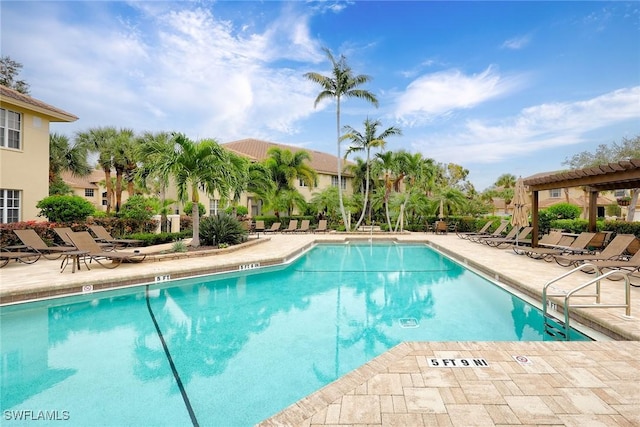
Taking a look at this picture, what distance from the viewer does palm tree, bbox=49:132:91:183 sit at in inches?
862

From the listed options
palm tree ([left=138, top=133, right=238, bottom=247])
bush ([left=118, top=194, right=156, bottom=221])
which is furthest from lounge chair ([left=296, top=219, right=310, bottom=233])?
palm tree ([left=138, top=133, right=238, bottom=247])

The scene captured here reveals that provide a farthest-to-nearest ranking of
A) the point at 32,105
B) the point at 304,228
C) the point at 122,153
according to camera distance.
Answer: the point at 122,153
the point at 304,228
the point at 32,105

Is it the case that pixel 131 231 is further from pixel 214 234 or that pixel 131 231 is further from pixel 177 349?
pixel 177 349

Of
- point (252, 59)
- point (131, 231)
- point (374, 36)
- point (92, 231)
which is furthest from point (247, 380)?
point (374, 36)

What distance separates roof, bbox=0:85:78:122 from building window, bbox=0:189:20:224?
3557 mm

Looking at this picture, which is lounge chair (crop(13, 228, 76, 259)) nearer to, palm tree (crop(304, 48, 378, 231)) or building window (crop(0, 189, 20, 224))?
building window (crop(0, 189, 20, 224))

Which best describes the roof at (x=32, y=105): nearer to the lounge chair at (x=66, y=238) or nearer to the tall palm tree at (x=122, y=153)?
the lounge chair at (x=66, y=238)

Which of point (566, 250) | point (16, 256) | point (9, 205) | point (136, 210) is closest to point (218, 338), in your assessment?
point (16, 256)

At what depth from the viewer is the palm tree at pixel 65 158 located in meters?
21.9

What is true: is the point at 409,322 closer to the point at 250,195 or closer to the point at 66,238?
the point at 66,238

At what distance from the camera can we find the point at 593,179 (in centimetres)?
954

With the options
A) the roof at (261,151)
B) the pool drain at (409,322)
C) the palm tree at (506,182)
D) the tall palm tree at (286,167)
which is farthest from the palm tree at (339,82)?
the palm tree at (506,182)

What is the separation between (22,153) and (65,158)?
10188mm

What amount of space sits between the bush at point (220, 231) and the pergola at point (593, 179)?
11768 millimetres
